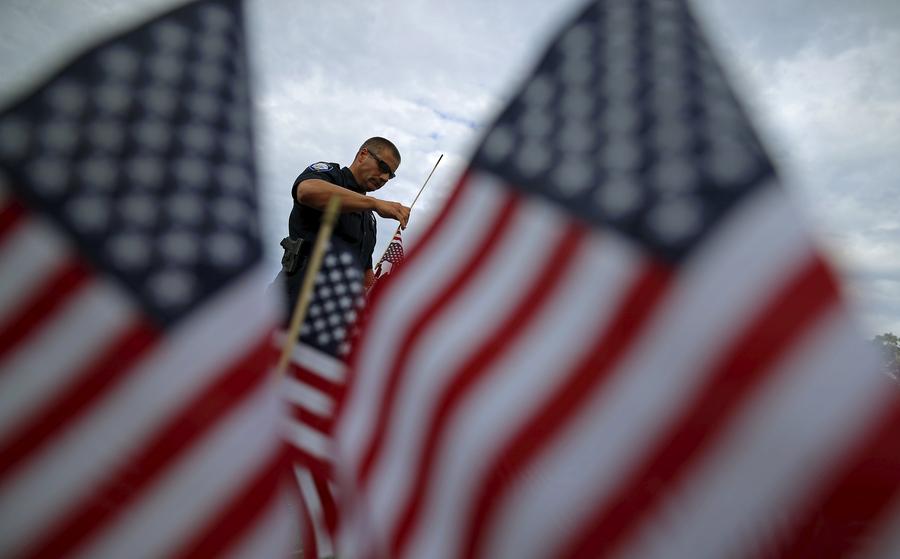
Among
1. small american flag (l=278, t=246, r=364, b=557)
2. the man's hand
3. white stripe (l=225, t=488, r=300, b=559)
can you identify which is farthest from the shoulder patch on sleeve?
white stripe (l=225, t=488, r=300, b=559)

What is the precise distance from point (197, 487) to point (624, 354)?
3.33 feet

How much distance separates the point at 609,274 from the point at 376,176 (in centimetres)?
272

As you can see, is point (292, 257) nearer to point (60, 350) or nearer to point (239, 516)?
point (60, 350)

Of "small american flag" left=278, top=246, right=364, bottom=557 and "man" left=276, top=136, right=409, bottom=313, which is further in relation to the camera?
"man" left=276, top=136, right=409, bottom=313

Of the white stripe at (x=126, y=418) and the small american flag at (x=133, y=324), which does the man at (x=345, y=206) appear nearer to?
the small american flag at (x=133, y=324)

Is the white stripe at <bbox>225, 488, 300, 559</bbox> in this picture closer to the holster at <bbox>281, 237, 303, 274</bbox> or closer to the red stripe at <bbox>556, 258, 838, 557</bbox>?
the red stripe at <bbox>556, 258, 838, 557</bbox>

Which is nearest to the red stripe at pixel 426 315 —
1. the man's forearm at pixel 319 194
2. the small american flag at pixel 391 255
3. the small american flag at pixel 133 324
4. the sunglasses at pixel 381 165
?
the small american flag at pixel 133 324

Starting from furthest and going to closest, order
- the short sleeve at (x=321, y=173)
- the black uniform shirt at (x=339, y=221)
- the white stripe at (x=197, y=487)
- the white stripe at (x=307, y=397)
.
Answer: the black uniform shirt at (x=339, y=221) < the short sleeve at (x=321, y=173) < the white stripe at (x=307, y=397) < the white stripe at (x=197, y=487)

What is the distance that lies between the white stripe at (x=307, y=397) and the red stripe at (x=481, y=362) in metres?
0.58

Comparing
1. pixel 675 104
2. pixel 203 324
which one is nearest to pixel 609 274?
pixel 675 104

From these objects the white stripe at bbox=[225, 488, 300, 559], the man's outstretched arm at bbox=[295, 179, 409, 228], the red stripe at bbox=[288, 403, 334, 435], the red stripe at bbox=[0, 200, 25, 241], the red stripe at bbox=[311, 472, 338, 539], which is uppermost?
the man's outstretched arm at bbox=[295, 179, 409, 228]

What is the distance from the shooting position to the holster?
3.26 meters

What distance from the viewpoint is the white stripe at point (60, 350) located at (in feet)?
4.09

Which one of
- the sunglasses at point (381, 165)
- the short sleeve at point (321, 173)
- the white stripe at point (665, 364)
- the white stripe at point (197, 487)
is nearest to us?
the white stripe at point (665, 364)
